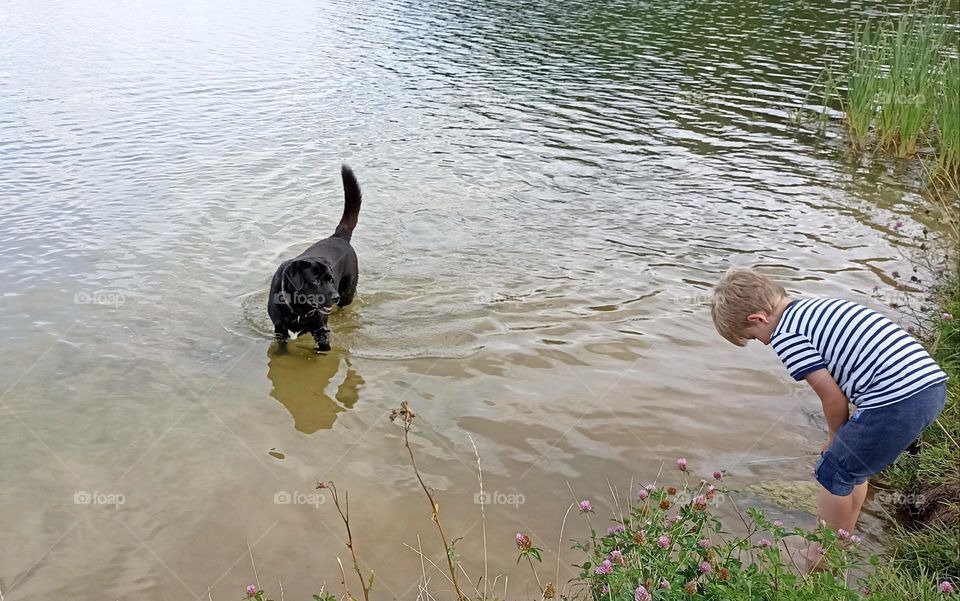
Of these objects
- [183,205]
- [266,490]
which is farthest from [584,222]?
[266,490]

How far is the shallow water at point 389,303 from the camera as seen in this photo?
4.21 m

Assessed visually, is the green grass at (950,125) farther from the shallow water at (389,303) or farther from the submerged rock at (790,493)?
the submerged rock at (790,493)

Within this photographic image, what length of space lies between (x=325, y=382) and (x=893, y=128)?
367 inches

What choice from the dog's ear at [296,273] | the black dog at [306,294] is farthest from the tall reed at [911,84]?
the dog's ear at [296,273]

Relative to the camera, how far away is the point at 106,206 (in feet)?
29.8

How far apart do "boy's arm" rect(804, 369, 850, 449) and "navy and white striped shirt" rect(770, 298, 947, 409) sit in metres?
0.04

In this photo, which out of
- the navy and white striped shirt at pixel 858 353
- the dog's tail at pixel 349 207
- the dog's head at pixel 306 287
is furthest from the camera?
the dog's tail at pixel 349 207

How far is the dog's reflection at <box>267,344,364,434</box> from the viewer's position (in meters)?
5.27

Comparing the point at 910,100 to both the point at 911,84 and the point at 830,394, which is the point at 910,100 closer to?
the point at 911,84

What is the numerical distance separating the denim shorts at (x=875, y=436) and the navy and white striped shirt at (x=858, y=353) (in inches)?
1.8

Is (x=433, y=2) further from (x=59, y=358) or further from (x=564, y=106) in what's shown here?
(x=59, y=358)

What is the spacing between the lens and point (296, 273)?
5879 millimetres

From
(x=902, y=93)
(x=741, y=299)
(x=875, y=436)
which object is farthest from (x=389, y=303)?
(x=902, y=93)

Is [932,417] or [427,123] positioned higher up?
[932,417]
